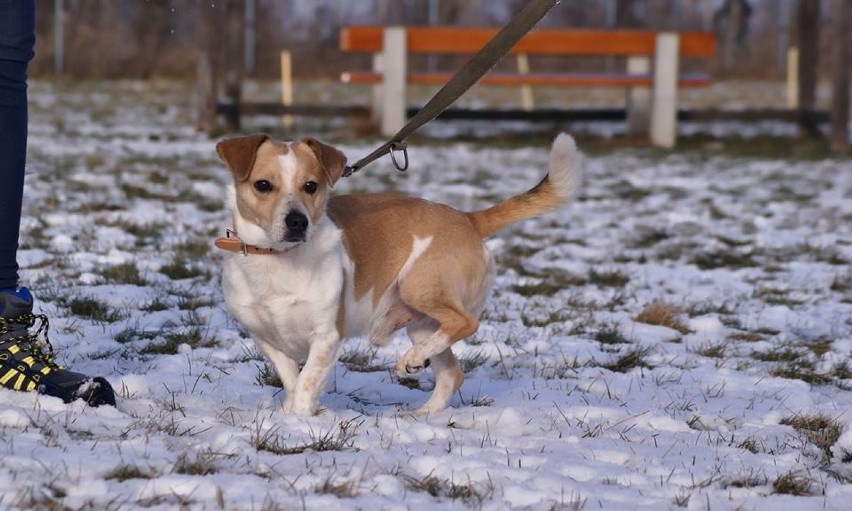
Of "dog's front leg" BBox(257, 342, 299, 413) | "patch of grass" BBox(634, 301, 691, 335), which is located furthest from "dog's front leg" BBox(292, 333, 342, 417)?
"patch of grass" BBox(634, 301, 691, 335)

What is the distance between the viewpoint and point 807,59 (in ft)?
46.9

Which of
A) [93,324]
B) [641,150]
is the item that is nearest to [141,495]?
[93,324]

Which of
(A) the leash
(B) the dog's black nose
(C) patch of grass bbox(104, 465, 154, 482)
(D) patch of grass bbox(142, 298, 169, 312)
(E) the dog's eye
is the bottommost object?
(D) patch of grass bbox(142, 298, 169, 312)

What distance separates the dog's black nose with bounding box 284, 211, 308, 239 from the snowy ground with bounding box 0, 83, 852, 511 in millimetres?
530

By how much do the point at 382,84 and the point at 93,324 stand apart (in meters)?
9.50

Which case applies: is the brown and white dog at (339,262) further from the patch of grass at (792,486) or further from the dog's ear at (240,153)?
the patch of grass at (792,486)

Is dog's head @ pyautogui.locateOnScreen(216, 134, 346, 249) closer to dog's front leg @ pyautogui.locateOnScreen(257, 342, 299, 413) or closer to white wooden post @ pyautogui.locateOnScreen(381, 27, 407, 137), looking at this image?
dog's front leg @ pyautogui.locateOnScreen(257, 342, 299, 413)

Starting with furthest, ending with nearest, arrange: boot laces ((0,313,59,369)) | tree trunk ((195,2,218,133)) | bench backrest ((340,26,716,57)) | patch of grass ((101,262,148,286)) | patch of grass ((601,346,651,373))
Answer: bench backrest ((340,26,716,57)) → tree trunk ((195,2,218,133)) → patch of grass ((101,262,148,286)) → patch of grass ((601,346,651,373)) → boot laces ((0,313,59,369))

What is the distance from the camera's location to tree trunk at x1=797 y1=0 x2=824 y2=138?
14.1 m

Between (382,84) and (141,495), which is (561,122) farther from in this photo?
(141,495)

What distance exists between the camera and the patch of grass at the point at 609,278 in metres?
6.01

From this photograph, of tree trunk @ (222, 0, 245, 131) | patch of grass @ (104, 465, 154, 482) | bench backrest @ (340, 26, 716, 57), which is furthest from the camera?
tree trunk @ (222, 0, 245, 131)

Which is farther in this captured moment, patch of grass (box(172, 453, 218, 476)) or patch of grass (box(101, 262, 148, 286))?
patch of grass (box(101, 262, 148, 286))

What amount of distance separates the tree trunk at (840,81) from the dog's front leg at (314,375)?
33.1ft
